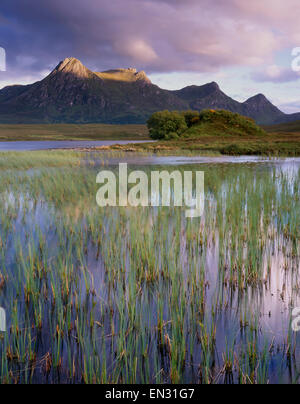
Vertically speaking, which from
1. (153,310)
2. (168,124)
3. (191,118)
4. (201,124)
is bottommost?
(153,310)

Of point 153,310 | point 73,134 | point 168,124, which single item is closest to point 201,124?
point 168,124

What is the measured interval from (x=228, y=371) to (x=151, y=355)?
26.1 inches

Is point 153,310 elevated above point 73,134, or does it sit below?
below

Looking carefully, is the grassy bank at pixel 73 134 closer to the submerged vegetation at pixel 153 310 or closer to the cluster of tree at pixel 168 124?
the cluster of tree at pixel 168 124

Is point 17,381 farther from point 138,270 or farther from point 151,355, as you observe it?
point 138,270

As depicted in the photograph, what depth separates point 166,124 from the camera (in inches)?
2197

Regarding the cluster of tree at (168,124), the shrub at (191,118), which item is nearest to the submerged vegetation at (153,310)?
the cluster of tree at (168,124)

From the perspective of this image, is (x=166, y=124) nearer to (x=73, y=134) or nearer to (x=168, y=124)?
(x=168, y=124)

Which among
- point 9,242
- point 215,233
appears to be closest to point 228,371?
point 215,233

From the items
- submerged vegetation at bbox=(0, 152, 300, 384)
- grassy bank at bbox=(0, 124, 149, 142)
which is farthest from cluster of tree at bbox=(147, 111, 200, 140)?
submerged vegetation at bbox=(0, 152, 300, 384)

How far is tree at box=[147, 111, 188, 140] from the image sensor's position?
182 ft

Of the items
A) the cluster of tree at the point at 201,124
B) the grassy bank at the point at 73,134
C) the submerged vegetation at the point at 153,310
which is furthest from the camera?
the grassy bank at the point at 73,134

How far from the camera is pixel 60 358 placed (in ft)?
9.16

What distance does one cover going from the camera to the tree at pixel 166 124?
182ft
